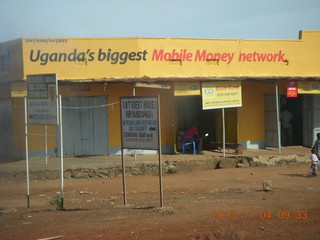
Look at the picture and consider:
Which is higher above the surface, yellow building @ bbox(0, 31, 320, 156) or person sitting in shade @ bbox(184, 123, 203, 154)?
yellow building @ bbox(0, 31, 320, 156)

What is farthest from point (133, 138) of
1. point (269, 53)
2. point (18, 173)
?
point (269, 53)

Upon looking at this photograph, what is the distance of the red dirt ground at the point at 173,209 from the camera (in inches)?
259

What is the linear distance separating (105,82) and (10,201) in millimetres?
5586

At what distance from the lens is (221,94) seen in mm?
16188

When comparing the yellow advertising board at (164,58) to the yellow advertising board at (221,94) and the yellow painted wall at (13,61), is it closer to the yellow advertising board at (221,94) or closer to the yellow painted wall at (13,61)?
the yellow painted wall at (13,61)

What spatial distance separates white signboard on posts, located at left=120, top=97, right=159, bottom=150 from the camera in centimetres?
850

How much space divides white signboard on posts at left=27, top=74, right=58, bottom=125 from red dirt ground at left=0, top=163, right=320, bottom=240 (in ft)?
6.43

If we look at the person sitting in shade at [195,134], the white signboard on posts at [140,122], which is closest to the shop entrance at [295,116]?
the person sitting in shade at [195,134]

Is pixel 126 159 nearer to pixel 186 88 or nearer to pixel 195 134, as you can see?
pixel 195 134

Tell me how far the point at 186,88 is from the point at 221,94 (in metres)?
1.37

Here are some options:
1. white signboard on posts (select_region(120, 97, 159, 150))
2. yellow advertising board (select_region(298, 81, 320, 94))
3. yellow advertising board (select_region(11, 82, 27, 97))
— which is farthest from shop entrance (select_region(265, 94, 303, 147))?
white signboard on posts (select_region(120, 97, 159, 150))

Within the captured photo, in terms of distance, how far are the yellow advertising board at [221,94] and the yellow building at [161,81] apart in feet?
0.17

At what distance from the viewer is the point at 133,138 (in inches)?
353

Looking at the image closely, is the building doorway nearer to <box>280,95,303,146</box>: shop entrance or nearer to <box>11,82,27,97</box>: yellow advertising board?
<box>11,82,27,97</box>: yellow advertising board
